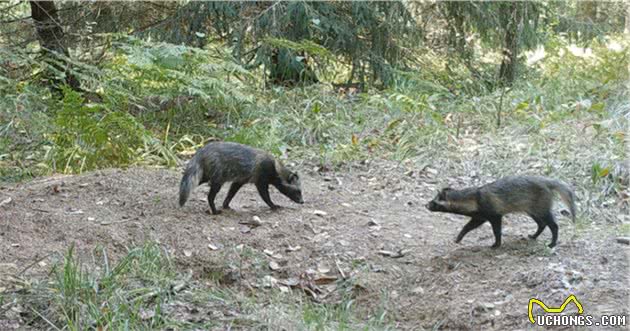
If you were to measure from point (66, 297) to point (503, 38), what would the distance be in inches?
366

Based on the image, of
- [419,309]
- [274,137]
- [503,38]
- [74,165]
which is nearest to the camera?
[419,309]

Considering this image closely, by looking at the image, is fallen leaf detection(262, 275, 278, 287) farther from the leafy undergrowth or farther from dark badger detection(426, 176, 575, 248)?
dark badger detection(426, 176, 575, 248)

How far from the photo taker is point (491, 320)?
4438 mm

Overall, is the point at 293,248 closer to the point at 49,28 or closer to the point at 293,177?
the point at 293,177

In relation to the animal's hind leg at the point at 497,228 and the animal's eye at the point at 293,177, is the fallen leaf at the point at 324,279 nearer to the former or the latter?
the animal's hind leg at the point at 497,228

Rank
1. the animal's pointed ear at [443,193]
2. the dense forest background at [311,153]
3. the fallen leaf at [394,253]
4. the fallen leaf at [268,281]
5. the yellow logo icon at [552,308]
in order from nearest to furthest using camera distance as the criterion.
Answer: the yellow logo icon at [552,308] → the dense forest background at [311,153] → the fallen leaf at [268,281] → the animal's pointed ear at [443,193] → the fallen leaf at [394,253]

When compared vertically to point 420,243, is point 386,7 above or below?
above

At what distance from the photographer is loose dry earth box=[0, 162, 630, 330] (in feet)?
15.4

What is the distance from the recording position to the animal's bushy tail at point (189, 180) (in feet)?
20.5

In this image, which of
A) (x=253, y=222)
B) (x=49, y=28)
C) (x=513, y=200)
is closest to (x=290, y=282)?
(x=253, y=222)

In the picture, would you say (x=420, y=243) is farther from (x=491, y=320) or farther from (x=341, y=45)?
(x=341, y=45)

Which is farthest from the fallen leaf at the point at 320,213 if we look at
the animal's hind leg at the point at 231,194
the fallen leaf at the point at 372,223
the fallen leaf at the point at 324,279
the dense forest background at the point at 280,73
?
the dense forest background at the point at 280,73

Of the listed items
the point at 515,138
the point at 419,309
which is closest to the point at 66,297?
the point at 419,309

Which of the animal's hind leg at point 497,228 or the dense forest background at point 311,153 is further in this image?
the animal's hind leg at point 497,228
